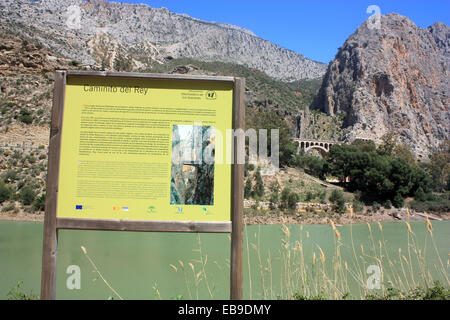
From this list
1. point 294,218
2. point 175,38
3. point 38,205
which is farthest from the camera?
point 175,38

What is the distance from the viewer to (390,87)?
66.6 meters

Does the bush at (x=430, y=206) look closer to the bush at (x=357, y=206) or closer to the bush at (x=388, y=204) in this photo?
the bush at (x=388, y=204)

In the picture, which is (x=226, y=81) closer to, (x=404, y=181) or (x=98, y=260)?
(x=98, y=260)

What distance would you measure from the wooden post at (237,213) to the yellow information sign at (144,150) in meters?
0.06

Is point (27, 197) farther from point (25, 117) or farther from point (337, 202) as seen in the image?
point (337, 202)

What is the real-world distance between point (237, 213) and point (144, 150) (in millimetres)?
902

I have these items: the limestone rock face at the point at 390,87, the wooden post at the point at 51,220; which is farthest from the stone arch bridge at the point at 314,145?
the wooden post at the point at 51,220

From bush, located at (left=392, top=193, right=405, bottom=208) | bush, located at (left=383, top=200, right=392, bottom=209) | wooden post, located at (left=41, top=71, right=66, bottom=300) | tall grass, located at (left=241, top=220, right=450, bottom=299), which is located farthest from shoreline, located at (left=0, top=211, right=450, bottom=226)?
wooden post, located at (left=41, top=71, right=66, bottom=300)

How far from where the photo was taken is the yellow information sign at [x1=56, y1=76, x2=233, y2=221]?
274 cm

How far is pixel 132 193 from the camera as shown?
2730mm

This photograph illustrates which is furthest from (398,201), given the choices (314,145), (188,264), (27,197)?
(314,145)

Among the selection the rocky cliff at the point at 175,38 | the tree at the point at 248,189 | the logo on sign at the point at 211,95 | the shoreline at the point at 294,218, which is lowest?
the shoreline at the point at 294,218

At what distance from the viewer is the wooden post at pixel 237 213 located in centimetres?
270
